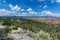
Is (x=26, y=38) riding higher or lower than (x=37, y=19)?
lower

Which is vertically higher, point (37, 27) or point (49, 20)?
point (49, 20)

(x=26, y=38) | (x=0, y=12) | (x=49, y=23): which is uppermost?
(x=0, y=12)

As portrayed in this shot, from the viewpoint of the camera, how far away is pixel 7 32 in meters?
4.21

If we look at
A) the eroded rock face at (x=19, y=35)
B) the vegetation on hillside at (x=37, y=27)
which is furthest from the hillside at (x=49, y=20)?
the eroded rock face at (x=19, y=35)

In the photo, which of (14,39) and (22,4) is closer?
(14,39)

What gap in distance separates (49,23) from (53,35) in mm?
313

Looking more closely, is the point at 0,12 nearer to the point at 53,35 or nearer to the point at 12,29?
the point at 12,29

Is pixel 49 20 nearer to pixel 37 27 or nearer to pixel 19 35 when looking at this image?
pixel 37 27

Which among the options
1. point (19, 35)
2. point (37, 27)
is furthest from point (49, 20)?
point (19, 35)

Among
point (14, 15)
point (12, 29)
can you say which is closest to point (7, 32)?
point (12, 29)

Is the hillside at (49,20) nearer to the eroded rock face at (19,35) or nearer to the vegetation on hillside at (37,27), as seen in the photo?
the vegetation on hillside at (37,27)

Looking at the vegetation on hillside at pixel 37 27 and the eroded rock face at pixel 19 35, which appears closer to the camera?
the eroded rock face at pixel 19 35

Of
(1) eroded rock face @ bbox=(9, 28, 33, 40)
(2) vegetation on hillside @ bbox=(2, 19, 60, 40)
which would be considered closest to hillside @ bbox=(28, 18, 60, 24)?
(2) vegetation on hillside @ bbox=(2, 19, 60, 40)

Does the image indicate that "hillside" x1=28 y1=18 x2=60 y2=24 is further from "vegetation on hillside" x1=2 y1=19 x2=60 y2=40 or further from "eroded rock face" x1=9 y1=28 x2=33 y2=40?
"eroded rock face" x1=9 y1=28 x2=33 y2=40
